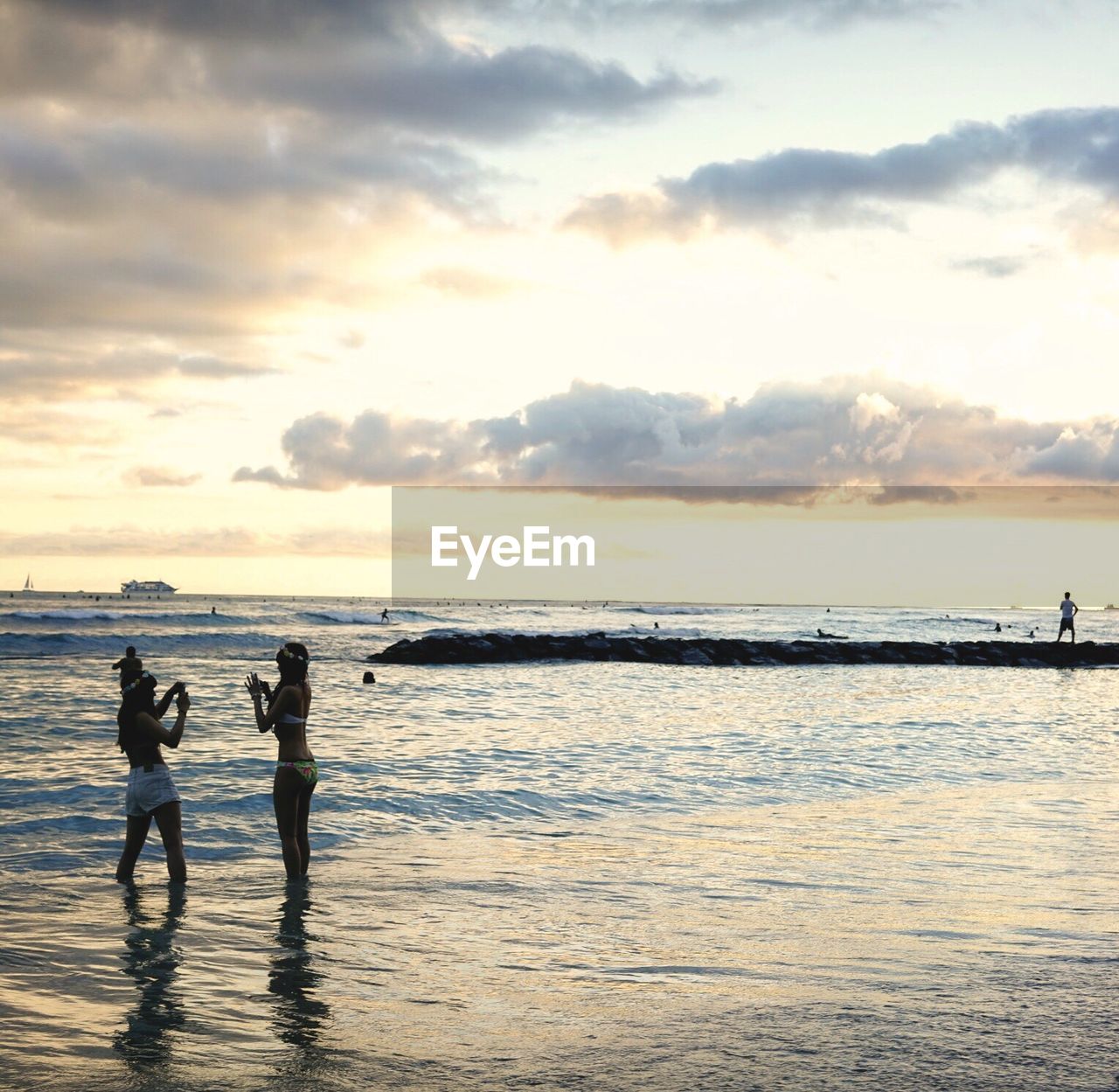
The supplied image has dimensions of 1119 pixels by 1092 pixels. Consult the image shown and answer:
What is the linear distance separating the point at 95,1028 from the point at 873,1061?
4446 millimetres

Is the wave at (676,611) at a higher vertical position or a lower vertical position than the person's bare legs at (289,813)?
lower

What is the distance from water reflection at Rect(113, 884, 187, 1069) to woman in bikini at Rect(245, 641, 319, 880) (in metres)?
1.07

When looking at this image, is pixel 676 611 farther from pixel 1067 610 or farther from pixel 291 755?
pixel 291 755

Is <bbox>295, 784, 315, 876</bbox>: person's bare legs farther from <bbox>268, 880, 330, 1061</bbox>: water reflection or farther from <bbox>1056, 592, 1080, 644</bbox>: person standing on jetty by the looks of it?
<bbox>1056, 592, 1080, 644</bbox>: person standing on jetty

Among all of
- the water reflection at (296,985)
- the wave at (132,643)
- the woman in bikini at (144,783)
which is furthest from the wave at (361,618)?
the water reflection at (296,985)

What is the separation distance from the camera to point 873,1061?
5.80 meters

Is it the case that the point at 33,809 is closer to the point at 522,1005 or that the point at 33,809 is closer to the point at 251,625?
the point at 522,1005

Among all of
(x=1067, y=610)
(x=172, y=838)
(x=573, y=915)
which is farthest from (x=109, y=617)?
(x=573, y=915)

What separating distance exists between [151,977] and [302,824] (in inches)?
133

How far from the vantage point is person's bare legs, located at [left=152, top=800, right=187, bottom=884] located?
10.6m

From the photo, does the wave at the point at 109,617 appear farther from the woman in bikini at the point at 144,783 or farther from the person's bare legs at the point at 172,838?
the person's bare legs at the point at 172,838

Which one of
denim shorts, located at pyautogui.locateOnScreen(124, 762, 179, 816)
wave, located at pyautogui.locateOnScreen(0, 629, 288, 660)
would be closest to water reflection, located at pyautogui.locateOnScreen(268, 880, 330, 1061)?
denim shorts, located at pyautogui.locateOnScreen(124, 762, 179, 816)

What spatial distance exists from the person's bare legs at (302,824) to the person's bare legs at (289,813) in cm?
2

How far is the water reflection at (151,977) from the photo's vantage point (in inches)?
244
